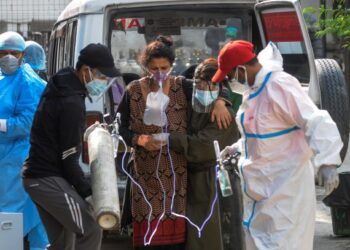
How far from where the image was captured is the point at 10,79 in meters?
6.81

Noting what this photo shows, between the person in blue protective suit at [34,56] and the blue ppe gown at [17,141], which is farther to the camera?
the person in blue protective suit at [34,56]

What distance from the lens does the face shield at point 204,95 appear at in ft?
18.7

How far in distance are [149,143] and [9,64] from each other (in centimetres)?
156

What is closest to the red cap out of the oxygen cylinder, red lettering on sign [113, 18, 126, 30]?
the oxygen cylinder

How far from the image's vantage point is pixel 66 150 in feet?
16.7

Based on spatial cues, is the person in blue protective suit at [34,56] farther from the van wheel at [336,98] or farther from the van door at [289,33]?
the van wheel at [336,98]

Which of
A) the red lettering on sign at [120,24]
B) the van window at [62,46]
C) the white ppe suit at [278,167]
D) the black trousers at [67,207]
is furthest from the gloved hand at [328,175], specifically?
the red lettering on sign at [120,24]

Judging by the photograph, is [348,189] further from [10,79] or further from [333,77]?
[10,79]

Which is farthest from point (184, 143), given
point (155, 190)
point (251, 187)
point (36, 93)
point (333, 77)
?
point (333, 77)

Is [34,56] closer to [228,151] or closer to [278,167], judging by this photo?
[228,151]

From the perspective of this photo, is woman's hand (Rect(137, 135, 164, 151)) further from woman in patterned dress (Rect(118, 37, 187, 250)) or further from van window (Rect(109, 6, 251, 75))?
van window (Rect(109, 6, 251, 75))

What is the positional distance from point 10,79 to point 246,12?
87.9 inches

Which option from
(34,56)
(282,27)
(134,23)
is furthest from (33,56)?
(282,27)

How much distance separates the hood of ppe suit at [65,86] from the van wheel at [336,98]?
2742 millimetres
